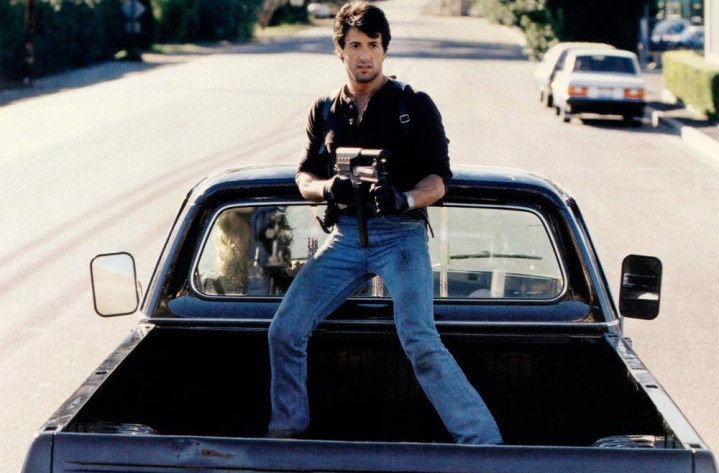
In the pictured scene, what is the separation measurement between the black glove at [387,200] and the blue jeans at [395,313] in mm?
165

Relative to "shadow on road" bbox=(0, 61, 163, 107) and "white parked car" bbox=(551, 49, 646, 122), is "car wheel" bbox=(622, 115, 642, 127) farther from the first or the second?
"shadow on road" bbox=(0, 61, 163, 107)

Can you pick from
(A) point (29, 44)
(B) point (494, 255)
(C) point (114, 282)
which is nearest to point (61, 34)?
(A) point (29, 44)

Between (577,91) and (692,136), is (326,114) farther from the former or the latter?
(577,91)

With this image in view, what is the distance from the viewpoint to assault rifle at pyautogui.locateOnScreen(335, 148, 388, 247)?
149 inches

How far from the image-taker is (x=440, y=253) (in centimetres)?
451

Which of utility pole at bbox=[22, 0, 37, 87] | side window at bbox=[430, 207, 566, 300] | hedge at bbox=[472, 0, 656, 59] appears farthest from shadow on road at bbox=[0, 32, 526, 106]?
side window at bbox=[430, 207, 566, 300]

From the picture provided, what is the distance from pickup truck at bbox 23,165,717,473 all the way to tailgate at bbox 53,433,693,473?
0.89m

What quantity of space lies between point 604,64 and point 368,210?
2371 centimetres

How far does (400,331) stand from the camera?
12.2 ft

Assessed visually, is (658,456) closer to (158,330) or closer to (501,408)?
(501,408)

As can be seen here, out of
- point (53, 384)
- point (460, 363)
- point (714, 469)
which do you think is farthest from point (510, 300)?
point (53, 384)

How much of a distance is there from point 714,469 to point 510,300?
5.29 feet

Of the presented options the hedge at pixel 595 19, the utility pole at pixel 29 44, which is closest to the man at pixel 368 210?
the utility pole at pixel 29 44

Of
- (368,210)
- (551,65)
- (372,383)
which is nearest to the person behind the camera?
(368,210)
